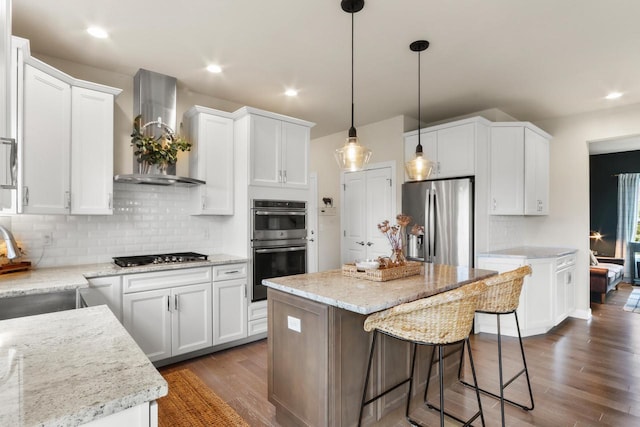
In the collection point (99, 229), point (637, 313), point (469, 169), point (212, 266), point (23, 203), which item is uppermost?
point (469, 169)

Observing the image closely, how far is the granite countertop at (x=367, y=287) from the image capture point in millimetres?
1733

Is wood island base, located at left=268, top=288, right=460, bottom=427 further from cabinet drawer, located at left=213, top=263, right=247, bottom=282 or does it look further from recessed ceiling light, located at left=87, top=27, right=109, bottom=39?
recessed ceiling light, located at left=87, top=27, right=109, bottom=39

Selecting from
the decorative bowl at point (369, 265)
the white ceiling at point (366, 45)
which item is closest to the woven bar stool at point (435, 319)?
the decorative bowl at point (369, 265)

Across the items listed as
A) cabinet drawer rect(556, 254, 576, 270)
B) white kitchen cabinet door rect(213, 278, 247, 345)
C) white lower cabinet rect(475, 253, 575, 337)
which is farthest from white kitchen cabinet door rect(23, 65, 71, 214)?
cabinet drawer rect(556, 254, 576, 270)

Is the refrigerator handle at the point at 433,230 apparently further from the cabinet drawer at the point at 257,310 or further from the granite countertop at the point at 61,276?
the granite countertop at the point at 61,276

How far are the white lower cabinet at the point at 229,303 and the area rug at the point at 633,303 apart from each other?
5.53 metres

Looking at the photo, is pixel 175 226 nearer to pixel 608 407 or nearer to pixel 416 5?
pixel 416 5

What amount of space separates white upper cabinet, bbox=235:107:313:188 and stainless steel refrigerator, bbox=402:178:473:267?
58.7 inches

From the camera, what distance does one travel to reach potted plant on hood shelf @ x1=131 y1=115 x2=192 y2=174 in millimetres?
3197

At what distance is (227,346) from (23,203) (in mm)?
2113

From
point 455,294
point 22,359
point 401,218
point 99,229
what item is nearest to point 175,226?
point 99,229

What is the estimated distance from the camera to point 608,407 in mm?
2426

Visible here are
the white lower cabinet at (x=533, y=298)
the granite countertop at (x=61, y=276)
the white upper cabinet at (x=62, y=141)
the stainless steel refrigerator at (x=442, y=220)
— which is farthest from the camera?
the stainless steel refrigerator at (x=442, y=220)

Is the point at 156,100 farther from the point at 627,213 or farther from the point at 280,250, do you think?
the point at 627,213
